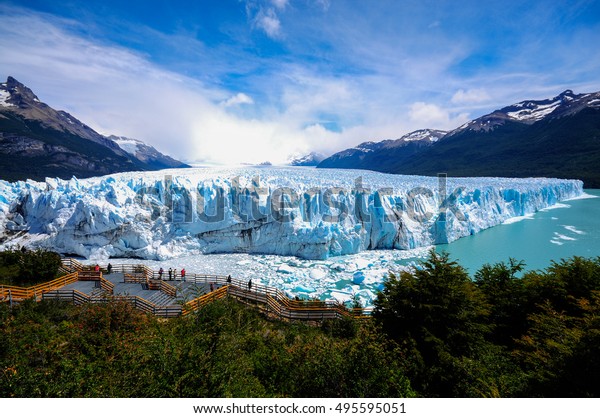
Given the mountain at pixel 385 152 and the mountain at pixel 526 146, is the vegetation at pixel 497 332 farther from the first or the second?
the mountain at pixel 385 152

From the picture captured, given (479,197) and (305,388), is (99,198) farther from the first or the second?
(479,197)

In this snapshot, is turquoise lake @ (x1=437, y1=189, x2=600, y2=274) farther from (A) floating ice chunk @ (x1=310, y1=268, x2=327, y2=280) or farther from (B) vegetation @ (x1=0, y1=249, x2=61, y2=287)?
(B) vegetation @ (x1=0, y1=249, x2=61, y2=287)

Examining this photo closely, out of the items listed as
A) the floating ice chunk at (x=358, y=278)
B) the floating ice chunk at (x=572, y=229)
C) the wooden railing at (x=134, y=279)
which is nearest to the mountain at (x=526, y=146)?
the floating ice chunk at (x=572, y=229)

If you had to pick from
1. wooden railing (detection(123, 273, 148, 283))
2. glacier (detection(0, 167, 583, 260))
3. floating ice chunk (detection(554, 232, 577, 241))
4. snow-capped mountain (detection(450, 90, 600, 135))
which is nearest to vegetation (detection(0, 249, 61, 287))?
wooden railing (detection(123, 273, 148, 283))

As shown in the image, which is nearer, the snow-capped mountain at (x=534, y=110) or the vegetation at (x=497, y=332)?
the vegetation at (x=497, y=332)

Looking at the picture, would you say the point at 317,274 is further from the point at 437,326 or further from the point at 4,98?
the point at 4,98

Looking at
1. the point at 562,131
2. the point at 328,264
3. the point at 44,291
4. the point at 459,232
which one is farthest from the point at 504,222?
the point at 562,131

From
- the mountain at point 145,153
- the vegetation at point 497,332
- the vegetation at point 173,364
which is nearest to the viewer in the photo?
the vegetation at point 173,364
